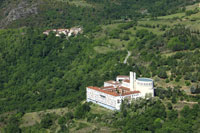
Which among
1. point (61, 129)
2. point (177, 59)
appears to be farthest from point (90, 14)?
point (61, 129)

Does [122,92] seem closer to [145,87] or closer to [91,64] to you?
[145,87]

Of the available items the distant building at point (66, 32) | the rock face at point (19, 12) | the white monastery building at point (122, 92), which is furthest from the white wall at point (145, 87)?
the rock face at point (19, 12)

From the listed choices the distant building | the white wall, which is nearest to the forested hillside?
the white wall

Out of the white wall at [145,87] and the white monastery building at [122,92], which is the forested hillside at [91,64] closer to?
the white monastery building at [122,92]

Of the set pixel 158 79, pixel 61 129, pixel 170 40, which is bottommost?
pixel 61 129

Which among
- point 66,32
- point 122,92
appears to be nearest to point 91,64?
point 66,32

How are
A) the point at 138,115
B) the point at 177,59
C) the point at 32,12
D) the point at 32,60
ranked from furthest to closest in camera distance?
the point at 32,12 < the point at 32,60 < the point at 177,59 < the point at 138,115

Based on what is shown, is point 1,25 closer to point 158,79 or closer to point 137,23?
point 137,23
